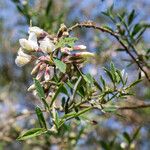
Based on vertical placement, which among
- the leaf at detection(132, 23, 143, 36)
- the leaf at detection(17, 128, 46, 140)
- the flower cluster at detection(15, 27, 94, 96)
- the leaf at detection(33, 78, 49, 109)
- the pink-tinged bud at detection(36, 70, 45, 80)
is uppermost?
the leaf at detection(132, 23, 143, 36)

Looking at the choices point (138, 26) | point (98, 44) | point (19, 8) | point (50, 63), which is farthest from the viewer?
point (98, 44)

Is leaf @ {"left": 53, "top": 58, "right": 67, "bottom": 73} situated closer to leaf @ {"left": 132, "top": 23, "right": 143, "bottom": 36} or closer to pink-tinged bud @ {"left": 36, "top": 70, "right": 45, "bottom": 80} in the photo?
pink-tinged bud @ {"left": 36, "top": 70, "right": 45, "bottom": 80}

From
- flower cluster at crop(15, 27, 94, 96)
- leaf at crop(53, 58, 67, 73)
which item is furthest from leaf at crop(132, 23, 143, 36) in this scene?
leaf at crop(53, 58, 67, 73)

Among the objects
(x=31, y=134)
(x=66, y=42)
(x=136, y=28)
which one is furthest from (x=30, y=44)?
(x=136, y=28)

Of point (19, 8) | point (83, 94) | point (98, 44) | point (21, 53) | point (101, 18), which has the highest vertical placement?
point (101, 18)


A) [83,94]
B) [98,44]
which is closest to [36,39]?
[83,94]

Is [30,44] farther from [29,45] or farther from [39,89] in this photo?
[39,89]

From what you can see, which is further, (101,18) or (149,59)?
(101,18)

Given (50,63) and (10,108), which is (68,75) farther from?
(10,108)

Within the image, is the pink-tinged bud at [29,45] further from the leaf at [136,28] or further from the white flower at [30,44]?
the leaf at [136,28]
